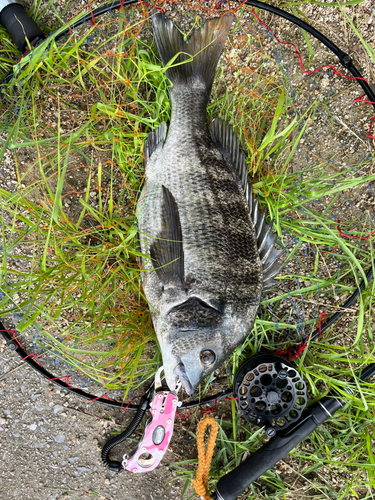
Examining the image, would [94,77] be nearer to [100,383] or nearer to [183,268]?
[183,268]

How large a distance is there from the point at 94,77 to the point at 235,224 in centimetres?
119

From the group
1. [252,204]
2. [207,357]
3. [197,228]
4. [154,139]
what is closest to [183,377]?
[207,357]

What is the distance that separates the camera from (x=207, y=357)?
1.75 m

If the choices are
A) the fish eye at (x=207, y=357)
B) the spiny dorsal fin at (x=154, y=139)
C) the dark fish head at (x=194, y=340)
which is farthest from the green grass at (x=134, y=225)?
the fish eye at (x=207, y=357)

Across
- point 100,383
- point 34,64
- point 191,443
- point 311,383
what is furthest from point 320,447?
point 34,64

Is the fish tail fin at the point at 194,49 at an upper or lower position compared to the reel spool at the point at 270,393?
upper

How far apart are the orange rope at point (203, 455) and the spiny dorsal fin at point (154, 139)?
1603mm

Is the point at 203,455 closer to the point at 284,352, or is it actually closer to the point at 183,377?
the point at 183,377

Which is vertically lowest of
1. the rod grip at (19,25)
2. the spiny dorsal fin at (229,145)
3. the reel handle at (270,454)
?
the reel handle at (270,454)

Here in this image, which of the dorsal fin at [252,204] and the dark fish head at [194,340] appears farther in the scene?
the dorsal fin at [252,204]

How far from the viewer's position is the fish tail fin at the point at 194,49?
6.41 ft

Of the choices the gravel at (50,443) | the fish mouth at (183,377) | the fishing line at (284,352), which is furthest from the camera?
the gravel at (50,443)

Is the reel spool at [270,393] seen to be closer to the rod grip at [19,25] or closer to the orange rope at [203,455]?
the orange rope at [203,455]

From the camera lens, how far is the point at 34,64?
187 cm
